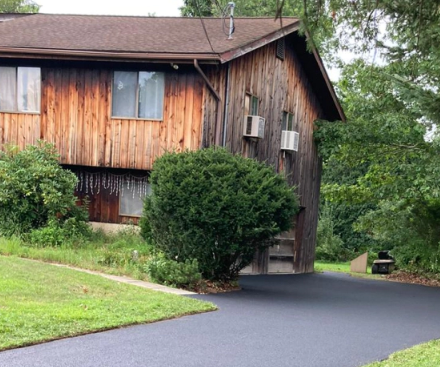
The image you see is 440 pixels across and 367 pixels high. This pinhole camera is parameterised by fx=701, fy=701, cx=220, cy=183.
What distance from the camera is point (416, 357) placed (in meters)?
8.88

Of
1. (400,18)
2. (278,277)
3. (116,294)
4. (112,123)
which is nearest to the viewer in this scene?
(400,18)

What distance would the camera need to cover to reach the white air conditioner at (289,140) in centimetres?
2167

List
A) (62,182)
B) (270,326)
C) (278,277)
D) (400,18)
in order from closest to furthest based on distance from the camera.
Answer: (400,18), (270,326), (62,182), (278,277)

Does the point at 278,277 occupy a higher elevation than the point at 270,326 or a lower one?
lower

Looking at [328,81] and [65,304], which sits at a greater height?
[328,81]

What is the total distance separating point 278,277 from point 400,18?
1199 cm

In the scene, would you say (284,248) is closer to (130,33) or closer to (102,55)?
(130,33)

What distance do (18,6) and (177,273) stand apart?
38.5 metres

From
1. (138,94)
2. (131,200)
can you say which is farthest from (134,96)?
(131,200)

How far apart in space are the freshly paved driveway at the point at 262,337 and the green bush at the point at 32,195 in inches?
210

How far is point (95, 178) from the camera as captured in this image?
64.9 feet

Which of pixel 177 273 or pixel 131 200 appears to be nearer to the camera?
pixel 177 273

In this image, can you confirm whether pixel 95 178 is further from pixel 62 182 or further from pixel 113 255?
pixel 113 255

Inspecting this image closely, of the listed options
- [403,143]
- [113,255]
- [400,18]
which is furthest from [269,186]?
[403,143]
